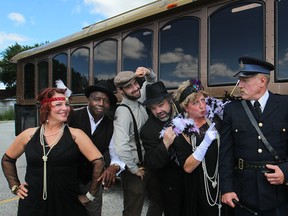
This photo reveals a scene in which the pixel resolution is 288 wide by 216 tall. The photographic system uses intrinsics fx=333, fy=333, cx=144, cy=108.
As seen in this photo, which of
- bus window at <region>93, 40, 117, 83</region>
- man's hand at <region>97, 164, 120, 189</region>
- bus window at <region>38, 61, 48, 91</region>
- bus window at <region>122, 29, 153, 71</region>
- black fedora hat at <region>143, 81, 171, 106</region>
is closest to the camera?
man's hand at <region>97, 164, 120, 189</region>

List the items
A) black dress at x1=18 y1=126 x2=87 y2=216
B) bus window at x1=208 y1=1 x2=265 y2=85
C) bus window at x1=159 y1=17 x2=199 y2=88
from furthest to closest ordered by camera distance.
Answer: bus window at x1=159 y1=17 x2=199 y2=88 < bus window at x1=208 y1=1 x2=265 y2=85 < black dress at x1=18 y1=126 x2=87 y2=216

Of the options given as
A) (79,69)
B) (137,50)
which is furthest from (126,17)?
(79,69)

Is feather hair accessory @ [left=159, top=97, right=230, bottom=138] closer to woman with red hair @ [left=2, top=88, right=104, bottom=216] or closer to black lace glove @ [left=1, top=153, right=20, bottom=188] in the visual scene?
woman with red hair @ [left=2, top=88, right=104, bottom=216]

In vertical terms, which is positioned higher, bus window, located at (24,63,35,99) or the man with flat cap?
bus window, located at (24,63,35,99)

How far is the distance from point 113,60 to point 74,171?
2772mm

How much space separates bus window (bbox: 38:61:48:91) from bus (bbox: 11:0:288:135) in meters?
0.86

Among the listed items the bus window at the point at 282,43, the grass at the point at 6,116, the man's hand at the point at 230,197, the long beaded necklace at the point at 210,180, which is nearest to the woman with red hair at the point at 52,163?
the long beaded necklace at the point at 210,180

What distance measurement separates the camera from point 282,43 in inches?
123

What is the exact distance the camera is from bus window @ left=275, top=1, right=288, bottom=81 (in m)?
3.13

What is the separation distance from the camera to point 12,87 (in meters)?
45.1

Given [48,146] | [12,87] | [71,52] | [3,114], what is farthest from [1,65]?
[48,146]

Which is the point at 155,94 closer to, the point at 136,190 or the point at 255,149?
the point at 136,190

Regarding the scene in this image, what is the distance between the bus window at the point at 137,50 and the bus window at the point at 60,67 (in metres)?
1.75

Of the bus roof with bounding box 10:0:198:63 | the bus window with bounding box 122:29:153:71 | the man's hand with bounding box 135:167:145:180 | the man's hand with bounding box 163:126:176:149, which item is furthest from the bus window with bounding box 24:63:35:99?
the man's hand with bounding box 163:126:176:149
